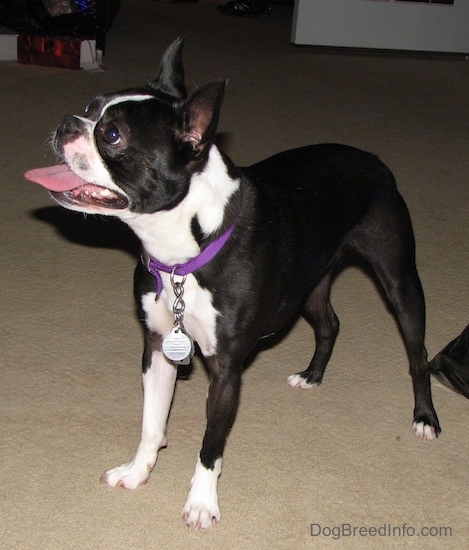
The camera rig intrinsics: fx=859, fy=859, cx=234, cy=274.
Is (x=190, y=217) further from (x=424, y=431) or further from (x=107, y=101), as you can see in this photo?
(x=424, y=431)

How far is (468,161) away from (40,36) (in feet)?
11.3

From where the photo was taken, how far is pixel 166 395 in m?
2.41

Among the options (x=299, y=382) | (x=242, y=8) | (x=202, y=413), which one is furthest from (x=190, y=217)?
(x=242, y=8)

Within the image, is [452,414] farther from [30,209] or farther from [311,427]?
[30,209]

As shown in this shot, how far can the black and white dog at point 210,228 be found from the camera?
2000mm

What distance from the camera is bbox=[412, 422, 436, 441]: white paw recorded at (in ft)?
8.74

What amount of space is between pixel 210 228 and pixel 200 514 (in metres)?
0.74

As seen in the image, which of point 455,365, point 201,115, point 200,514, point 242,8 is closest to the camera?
point 201,115

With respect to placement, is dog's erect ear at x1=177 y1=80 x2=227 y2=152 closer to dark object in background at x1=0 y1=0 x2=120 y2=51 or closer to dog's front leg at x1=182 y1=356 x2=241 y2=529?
dog's front leg at x1=182 y1=356 x2=241 y2=529

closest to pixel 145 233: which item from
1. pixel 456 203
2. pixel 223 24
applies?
pixel 456 203

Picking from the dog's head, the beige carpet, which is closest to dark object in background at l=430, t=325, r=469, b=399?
the beige carpet

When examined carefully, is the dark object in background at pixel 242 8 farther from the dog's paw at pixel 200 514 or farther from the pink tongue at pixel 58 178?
the dog's paw at pixel 200 514

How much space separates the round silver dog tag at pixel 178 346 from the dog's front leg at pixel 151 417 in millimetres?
129

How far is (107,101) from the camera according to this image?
6.74 feet
